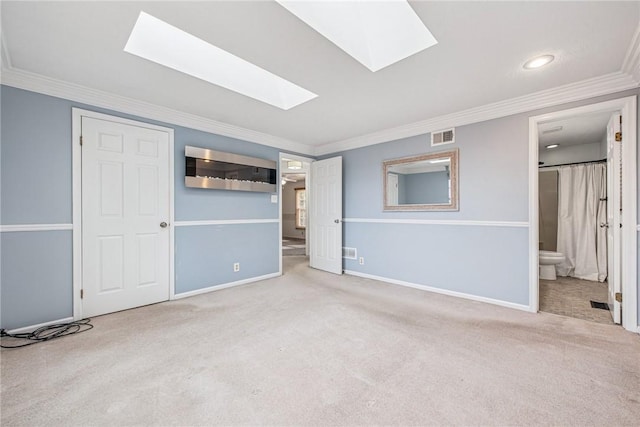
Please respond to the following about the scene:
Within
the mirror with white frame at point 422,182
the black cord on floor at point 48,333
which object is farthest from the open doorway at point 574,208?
the black cord on floor at point 48,333

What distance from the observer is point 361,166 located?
4.36 metres

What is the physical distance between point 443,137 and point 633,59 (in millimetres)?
1607

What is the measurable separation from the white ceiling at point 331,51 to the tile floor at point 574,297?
90.6 inches

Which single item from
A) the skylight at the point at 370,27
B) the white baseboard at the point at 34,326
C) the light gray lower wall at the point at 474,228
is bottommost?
the white baseboard at the point at 34,326

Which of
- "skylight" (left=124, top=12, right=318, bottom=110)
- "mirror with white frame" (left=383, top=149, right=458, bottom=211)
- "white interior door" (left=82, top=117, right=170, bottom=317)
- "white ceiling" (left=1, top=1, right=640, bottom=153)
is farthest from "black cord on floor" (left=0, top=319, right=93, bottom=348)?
"mirror with white frame" (left=383, top=149, right=458, bottom=211)

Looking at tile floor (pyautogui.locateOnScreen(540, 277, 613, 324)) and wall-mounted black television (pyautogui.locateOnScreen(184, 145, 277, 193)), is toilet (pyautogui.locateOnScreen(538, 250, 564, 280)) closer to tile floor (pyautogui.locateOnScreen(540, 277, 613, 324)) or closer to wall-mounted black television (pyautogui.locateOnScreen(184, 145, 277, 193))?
tile floor (pyautogui.locateOnScreen(540, 277, 613, 324))

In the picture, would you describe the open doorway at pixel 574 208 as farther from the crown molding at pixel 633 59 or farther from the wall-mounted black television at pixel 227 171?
the wall-mounted black television at pixel 227 171

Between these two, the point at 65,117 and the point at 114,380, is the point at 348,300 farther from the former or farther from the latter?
the point at 65,117

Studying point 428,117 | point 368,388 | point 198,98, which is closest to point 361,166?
point 428,117

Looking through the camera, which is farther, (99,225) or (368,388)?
(99,225)

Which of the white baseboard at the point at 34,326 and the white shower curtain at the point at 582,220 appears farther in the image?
the white shower curtain at the point at 582,220

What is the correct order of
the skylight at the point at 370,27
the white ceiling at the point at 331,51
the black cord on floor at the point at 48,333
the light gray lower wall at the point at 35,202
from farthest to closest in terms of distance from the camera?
1. the light gray lower wall at the point at 35,202
2. the black cord on floor at the point at 48,333
3. the skylight at the point at 370,27
4. the white ceiling at the point at 331,51

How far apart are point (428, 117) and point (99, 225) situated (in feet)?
12.9

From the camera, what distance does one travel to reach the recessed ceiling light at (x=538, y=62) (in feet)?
6.83
